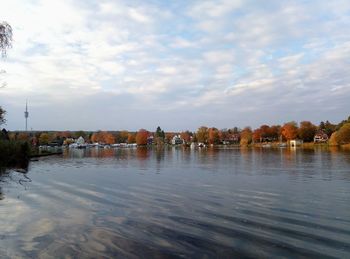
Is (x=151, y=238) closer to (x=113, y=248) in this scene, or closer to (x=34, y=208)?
(x=113, y=248)

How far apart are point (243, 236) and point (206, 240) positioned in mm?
1273

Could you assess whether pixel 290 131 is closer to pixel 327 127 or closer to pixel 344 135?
pixel 327 127

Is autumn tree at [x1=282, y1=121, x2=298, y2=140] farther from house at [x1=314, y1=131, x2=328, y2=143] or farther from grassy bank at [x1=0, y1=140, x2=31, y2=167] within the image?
grassy bank at [x1=0, y1=140, x2=31, y2=167]

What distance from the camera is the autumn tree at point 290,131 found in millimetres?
181000

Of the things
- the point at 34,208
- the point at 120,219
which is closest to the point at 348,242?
the point at 120,219

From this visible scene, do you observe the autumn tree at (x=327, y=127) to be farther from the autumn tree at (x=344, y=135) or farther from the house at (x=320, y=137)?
the autumn tree at (x=344, y=135)

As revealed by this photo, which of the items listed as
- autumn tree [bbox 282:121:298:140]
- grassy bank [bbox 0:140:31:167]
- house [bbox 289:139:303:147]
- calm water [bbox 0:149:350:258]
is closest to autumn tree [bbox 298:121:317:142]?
autumn tree [bbox 282:121:298:140]

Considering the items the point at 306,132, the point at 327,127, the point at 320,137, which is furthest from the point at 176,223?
the point at 327,127

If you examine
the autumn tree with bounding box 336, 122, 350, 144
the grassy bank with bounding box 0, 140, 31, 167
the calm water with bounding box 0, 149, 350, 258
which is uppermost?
the autumn tree with bounding box 336, 122, 350, 144

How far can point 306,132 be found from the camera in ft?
589

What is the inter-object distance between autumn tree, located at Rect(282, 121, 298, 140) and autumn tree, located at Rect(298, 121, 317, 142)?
2.38 meters

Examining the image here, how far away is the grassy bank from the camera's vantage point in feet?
135

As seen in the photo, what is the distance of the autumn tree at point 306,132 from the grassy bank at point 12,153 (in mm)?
152062

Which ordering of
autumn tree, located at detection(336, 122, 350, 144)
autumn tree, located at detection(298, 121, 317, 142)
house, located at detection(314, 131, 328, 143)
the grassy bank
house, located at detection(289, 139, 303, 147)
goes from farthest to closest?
autumn tree, located at detection(298, 121, 317, 142) < house, located at detection(314, 131, 328, 143) < house, located at detection(289, 139, 303, 147) < autumn tree, located at detection(336, 122, 350, 144) < the grassy bank
